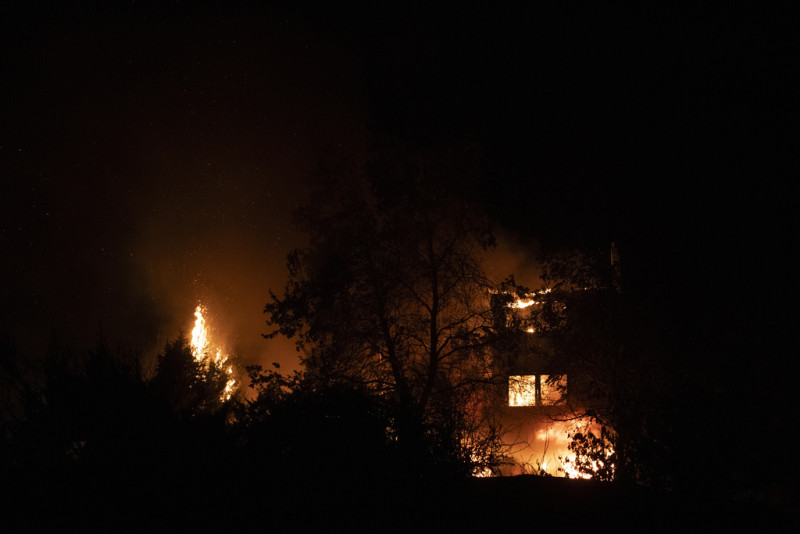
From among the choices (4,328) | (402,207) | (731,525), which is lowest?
(731,525)

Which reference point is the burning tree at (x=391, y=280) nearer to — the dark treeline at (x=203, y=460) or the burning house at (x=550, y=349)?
the burning house at (x=550, y=349)

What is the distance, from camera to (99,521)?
5.06m

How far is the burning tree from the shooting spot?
39.2 feet

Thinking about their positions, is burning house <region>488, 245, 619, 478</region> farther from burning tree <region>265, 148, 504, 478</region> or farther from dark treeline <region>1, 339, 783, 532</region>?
dark treeline <region>1, 339, 783, 532</region>

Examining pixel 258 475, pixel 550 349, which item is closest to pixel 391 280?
pixel 550 349

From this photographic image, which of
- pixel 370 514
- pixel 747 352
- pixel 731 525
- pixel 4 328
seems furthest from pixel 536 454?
pixel 4 328

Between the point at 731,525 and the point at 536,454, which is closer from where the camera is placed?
the point at 731,525

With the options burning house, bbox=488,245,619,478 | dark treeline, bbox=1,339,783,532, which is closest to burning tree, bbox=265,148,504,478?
burning house, bbox=488,245,619,478

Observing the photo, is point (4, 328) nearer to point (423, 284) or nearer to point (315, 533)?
point (423, 284)

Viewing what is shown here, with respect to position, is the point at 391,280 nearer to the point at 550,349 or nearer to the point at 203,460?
the point at 550,349

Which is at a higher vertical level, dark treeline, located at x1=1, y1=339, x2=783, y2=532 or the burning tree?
the burning tree

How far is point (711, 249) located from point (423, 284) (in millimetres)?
6947

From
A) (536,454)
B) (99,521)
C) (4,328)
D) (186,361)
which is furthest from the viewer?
(4,328)

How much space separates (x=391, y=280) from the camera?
12125 millimetres
